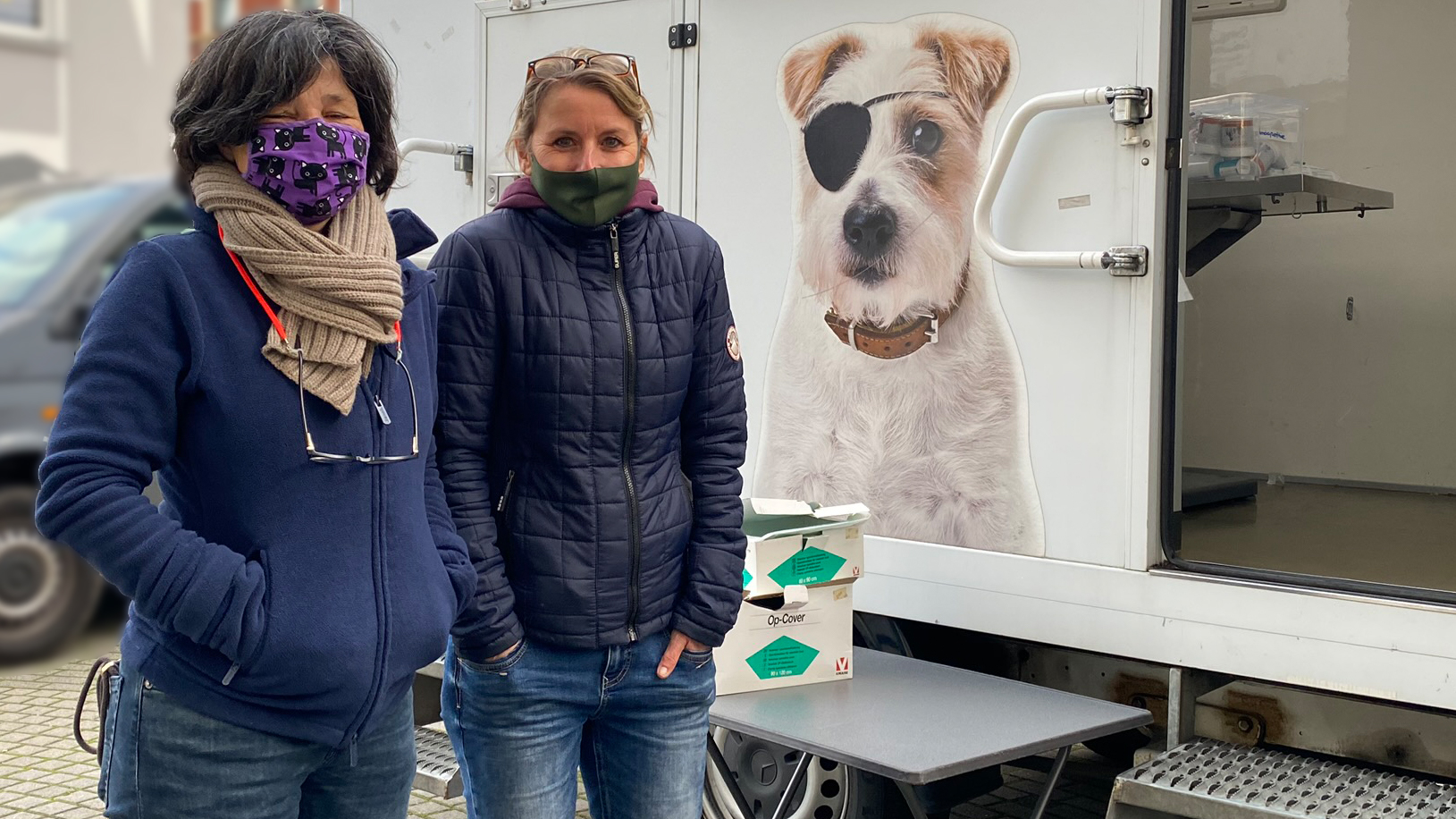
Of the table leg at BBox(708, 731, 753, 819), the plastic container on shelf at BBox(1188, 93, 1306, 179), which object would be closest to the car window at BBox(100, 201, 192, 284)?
the table leg at BBox(708, 731, 753, 819)

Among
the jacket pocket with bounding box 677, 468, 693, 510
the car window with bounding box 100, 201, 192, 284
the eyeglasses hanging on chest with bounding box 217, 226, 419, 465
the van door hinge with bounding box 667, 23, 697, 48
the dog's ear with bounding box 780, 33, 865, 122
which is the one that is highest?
the van door hinge with bounding box 667, 23, 697, 48

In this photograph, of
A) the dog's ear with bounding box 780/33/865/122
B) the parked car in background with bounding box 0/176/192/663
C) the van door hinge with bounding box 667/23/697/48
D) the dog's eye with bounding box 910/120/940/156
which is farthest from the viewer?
the van door hinge with bounding box 667/23/697/48

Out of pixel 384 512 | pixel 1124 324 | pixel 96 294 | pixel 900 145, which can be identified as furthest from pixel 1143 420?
pixel 96 294

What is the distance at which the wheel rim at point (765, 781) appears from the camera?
134 inches

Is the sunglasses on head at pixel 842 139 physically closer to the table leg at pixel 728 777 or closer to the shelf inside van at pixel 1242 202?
the shelf inside van at pixel 1242 202

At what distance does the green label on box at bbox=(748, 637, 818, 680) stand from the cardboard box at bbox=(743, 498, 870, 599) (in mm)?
125

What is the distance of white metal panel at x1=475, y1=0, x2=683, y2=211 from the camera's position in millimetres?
3789

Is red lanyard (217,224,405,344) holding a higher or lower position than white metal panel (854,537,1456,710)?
higher

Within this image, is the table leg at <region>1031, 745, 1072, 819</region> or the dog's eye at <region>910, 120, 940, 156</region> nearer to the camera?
the table leg at <region>1031, 745, 1072, 819</region>

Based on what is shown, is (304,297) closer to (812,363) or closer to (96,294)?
(96,294)

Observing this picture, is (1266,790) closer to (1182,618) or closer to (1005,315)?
(1182,618)

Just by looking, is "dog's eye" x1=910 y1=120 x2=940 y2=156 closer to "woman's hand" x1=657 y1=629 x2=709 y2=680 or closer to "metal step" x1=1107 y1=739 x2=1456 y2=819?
"metal step" x1=1107 y1=739 x2=1456 y2=819

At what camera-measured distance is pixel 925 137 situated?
10.7 ft

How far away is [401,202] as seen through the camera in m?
4.55
